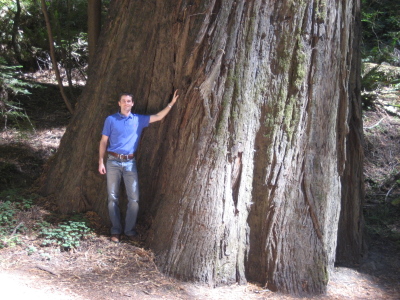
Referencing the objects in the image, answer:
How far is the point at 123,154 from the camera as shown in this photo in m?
5.93

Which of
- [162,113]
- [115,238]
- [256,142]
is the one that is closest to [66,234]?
[115,238]

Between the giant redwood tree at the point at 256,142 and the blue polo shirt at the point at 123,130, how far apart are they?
466mm

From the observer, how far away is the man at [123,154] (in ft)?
19.3

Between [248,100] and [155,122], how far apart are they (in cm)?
151

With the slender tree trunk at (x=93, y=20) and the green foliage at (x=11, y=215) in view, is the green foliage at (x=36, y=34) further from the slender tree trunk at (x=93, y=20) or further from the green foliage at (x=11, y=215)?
the green foliage at (x=11, y=215)

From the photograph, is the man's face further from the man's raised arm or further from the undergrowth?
the undergrowth

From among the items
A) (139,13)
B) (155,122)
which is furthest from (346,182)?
(139,13)

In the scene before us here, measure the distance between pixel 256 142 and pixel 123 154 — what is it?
70.8 inches

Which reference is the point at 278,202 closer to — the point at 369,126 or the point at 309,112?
the point at 309,112

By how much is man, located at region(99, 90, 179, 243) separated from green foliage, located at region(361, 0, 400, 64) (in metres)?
7.62

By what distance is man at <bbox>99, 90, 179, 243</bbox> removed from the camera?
5.89 metres

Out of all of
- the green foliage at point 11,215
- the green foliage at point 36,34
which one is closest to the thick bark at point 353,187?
the green foliage at point 11,215

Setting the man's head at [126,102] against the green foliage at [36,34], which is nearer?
the man's head at [126,102]

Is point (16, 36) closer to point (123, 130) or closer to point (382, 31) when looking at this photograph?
point (123, 130)
